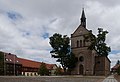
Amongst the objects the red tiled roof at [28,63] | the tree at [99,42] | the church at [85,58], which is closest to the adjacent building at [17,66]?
the red tiled roof at [28,63]

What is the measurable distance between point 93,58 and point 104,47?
630cm

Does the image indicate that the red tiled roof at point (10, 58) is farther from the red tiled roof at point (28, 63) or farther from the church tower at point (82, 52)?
the church tower at point (82, 52)

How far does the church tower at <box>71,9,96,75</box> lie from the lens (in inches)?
2810

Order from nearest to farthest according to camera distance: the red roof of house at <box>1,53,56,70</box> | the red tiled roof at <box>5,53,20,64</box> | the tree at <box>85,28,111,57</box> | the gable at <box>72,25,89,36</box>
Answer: the tree at <box>85,28,111,57</box> → the gable at <box>72,25,89,36</box> → the red tiled roof at <box>5,53,20,64</box> → the red roof of house at <box>1,53,56,70</box>

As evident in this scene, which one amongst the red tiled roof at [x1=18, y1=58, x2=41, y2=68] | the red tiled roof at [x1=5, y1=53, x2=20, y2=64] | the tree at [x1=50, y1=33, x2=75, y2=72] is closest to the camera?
the tree at [x1=50, y1=33, x2=75, y2=72]

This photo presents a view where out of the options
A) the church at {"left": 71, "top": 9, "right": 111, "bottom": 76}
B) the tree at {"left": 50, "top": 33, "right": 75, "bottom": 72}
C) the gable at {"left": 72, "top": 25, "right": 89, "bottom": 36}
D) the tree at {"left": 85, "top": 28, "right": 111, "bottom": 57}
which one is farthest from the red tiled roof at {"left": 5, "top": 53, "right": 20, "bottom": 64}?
the tree at {"left": 85, "top": 28, "right": 111, "bottom": 57}

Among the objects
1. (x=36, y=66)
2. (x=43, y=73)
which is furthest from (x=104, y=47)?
(x=36, y=66)

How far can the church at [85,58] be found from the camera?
7125 cm

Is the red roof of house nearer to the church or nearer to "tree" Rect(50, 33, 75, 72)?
→ "tree" Rect(50, 33, 75, 72)

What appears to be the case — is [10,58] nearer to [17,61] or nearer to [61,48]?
[17,61]

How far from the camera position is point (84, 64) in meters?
72.2

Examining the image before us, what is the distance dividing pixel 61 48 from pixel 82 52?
272 inches

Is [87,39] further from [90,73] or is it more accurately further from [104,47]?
[90,73]

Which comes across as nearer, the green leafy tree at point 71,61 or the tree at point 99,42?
the tree at point 99,42
